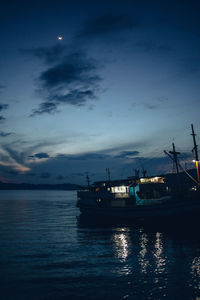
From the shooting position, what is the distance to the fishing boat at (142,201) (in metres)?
31.9

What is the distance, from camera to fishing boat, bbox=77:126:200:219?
3188cm

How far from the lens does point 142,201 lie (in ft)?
125

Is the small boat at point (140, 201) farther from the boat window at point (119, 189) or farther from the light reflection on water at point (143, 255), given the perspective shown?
the light reflection on water at point (143, 255)

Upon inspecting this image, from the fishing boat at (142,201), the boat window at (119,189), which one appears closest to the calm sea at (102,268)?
the fishing boat at (142,201)

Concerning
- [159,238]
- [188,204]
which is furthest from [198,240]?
[188,204]

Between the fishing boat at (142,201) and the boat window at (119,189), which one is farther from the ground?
the boat window at (119,189)

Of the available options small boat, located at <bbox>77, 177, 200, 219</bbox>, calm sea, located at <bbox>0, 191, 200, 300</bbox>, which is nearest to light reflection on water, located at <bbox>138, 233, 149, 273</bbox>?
Answer: calm sea, located at <bbox>0, 191, 200, 300</bbox>

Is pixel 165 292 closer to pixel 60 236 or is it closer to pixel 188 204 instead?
pixel 60 236

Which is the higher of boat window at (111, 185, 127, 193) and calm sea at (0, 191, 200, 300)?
boat window at (111, 185, 127, 193)

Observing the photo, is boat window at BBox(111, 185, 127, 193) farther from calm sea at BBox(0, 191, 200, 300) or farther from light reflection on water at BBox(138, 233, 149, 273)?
calm sea at BBox(0, 191, 200, 300)

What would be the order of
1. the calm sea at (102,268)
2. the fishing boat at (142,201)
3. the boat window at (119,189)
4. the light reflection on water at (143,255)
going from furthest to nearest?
the boat window at (119,189) → the fishing boat at (142,201) → the light reflection on water at (143,255) → the calm sea at (102,268)

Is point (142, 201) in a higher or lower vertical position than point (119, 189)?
lower

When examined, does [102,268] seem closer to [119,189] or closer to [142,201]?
[142,201]

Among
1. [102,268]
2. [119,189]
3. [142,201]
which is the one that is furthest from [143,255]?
[119,189]
